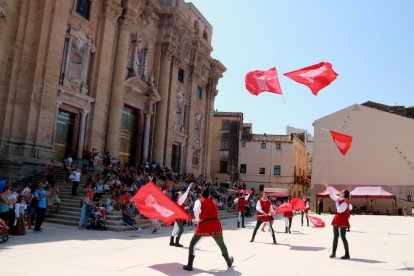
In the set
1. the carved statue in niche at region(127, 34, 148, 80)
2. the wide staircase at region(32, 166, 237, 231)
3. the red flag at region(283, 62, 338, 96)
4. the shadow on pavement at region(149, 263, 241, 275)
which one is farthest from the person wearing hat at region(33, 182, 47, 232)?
the carved statue in niche at region(127, 34, 148, 80)

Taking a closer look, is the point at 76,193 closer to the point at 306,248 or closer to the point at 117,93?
the point at 117,93

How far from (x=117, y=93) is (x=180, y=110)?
35.3 feet

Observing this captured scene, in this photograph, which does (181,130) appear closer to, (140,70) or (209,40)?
(140,70)

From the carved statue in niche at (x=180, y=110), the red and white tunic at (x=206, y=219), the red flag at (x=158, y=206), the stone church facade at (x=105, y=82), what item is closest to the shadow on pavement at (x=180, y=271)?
the red and white tunic at (x=206, y=219)

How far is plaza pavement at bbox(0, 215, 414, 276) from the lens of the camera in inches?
324

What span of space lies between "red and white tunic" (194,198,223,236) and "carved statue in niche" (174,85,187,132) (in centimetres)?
2816

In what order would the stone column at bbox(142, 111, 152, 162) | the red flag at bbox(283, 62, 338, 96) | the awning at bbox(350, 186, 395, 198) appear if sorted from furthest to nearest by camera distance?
the awning at bbox(350, 186, 395, 198), the stone column at bbox(142, 111, 152, 162), the red flag at bbox(283, 62, 338, 96)

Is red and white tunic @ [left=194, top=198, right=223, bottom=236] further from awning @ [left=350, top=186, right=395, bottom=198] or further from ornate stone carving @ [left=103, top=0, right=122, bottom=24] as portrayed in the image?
awning @ [left=350, top=186, right=395, bottom=198]

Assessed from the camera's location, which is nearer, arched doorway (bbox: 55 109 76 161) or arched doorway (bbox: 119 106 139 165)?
arched doorway (bbox: 55 109 76 161)

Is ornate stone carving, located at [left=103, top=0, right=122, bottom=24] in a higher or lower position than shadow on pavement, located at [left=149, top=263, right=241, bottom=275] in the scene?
higher

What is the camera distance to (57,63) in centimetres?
2208

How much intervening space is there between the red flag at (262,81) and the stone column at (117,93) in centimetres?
1341

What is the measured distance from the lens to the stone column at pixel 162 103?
109 feet

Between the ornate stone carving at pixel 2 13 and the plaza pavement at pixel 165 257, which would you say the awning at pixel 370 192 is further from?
the ornate stone carving at pixel 2 13
